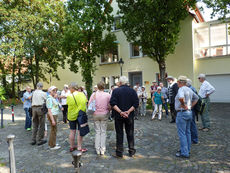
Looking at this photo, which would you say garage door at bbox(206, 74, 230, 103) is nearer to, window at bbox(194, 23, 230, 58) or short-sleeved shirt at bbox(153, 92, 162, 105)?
window at bbox(194, 23, 230, 58)

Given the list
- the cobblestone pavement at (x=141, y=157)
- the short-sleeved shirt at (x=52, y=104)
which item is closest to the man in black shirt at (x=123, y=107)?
the cobblestone pavement at (x=141, y=157)

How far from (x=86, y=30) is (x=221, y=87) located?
42.0ft

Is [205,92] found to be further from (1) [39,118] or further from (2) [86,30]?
(2) [86,30]

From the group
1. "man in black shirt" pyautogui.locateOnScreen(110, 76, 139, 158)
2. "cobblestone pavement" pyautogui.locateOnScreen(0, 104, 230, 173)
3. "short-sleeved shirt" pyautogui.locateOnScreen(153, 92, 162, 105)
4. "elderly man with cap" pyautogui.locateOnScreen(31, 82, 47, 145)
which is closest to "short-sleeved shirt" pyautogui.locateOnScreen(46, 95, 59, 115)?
"elderly man with cap" pyautogui.locateOnScreen(31, 82, 47, 145)

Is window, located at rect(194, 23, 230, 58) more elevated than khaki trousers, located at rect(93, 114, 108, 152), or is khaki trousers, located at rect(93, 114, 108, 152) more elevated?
window, located at rect(194, 23, 230, 58)

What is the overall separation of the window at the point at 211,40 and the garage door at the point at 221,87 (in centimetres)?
192

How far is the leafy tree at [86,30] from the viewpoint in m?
17.5

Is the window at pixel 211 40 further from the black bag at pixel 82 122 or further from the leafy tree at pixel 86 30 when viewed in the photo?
the black bag at pixel 82 122

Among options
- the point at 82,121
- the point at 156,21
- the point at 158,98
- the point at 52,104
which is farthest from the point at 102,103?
the point at 156,21

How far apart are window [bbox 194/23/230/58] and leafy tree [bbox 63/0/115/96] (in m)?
8.34

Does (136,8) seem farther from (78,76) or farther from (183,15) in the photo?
(78,76)

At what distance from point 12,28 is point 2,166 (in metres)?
19.9

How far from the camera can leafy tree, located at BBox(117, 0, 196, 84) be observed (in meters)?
14.1

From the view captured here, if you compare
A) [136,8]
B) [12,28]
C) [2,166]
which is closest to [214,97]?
[136,8]
